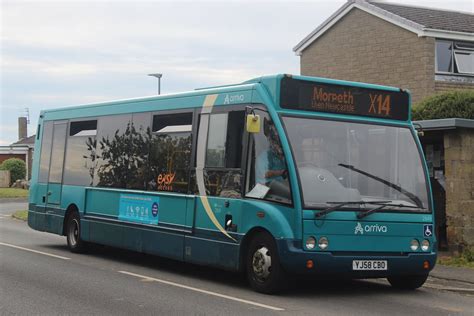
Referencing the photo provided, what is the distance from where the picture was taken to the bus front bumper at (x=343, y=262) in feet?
31.4

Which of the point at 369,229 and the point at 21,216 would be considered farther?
the point at 21,216

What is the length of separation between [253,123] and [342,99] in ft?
4.76

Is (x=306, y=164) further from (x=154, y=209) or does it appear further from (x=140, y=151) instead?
(x=140, y=151)

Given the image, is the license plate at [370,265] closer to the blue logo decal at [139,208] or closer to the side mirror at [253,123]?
the side mirror at [253,123]

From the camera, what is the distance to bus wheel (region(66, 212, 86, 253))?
15.0m

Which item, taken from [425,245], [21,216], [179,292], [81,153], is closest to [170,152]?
[179,292]

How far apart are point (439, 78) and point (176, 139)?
68.9 ft

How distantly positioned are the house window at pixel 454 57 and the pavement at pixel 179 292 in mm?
19592

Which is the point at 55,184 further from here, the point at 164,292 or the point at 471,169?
the point at 471,169

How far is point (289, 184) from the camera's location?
9.73 m

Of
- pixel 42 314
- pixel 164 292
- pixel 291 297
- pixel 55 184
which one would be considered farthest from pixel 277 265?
pixel 55 184

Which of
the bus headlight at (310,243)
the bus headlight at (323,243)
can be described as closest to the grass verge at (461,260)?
the bus headlight at (323,243)

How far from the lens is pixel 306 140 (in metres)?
10.1

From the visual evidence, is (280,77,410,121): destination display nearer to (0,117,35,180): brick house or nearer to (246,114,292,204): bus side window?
(246,114,292,204): bus side window
